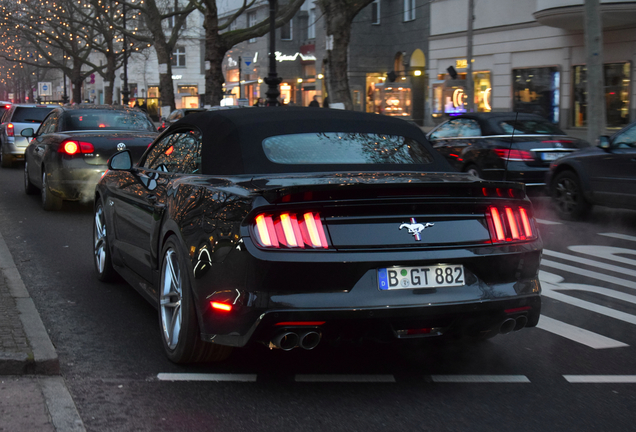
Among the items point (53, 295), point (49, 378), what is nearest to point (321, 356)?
point (49, 378)

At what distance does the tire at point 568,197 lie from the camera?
12148 millimetres

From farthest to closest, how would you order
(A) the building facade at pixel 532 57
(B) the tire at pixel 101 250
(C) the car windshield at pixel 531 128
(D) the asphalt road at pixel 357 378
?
(A) the building facade at pixel 532 57, (C) the car windshield at pixel 531 128, (B) the tire at pixel 101 250, (D) the asphalt road at pixel 357 378

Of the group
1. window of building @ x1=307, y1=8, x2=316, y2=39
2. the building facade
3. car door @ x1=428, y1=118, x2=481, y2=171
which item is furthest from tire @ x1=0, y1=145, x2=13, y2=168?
window of building @ x1=307, y1=8, x2=316, y2=39

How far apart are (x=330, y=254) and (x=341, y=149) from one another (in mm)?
→ 1317

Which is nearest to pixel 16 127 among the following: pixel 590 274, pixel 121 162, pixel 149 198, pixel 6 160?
pixel 6 160

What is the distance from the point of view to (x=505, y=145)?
13.8 m

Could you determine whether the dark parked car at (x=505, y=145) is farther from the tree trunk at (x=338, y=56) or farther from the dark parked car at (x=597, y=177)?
the tree trunk at (x=338, y=56)

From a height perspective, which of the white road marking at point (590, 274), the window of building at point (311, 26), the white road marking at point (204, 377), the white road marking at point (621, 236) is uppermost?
the window of building at point (311, 26)

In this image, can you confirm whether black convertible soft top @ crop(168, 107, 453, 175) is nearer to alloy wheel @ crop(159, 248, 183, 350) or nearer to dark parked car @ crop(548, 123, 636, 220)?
alloy wheel @ crop(159, 248, 183, 350)

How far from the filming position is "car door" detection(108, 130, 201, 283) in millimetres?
5352

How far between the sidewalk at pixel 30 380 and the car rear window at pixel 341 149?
1.73 metres

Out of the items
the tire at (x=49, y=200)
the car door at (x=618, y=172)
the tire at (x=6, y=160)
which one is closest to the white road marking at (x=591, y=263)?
the car door at (x=618, y=172)

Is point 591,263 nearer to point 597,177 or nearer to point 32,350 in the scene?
point 597,177

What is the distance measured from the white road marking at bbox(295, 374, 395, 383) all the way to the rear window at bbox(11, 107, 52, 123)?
19.5m
